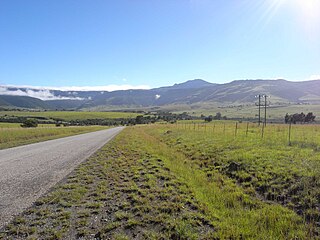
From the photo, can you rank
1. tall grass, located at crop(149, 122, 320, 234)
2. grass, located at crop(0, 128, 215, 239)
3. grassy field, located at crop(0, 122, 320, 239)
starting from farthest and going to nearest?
tall grass, located at crop(149, 122, 320, 234) → grassy field, located at crop(0, 122, 320, 239) → grass, located at crop(0, 128, 215, 239)

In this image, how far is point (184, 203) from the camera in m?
8.03

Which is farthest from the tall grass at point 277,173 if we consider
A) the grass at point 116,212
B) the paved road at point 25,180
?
the paved road at point 25,180

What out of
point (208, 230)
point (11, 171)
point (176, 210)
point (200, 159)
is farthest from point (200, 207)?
point (11, 171)


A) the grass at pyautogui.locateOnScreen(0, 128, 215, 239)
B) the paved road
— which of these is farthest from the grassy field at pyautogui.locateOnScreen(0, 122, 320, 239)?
the paved road

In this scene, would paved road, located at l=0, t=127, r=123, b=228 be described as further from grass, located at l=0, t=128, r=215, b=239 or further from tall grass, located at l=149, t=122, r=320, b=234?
tall grass, located at l=149, t=122, r=320, b=234

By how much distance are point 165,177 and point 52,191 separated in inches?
197

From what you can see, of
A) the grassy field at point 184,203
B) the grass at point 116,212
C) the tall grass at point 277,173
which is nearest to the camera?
the grass at point 116,212

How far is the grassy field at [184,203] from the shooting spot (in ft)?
20.4

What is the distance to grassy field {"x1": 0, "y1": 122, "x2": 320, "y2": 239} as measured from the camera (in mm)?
6211

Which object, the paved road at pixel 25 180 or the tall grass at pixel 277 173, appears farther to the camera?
the tall grass at pixel 277 173

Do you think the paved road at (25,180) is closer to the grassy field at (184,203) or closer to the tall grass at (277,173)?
the grassy field at (184,203)

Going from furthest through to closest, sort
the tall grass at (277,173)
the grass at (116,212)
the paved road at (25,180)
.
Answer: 1. the tall grass at (277,173)
2. the paved road at (25,180)
3. the grass at (116,212)

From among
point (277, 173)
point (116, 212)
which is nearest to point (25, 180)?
point (116, 212)

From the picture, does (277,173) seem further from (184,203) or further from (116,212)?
(116,212)
